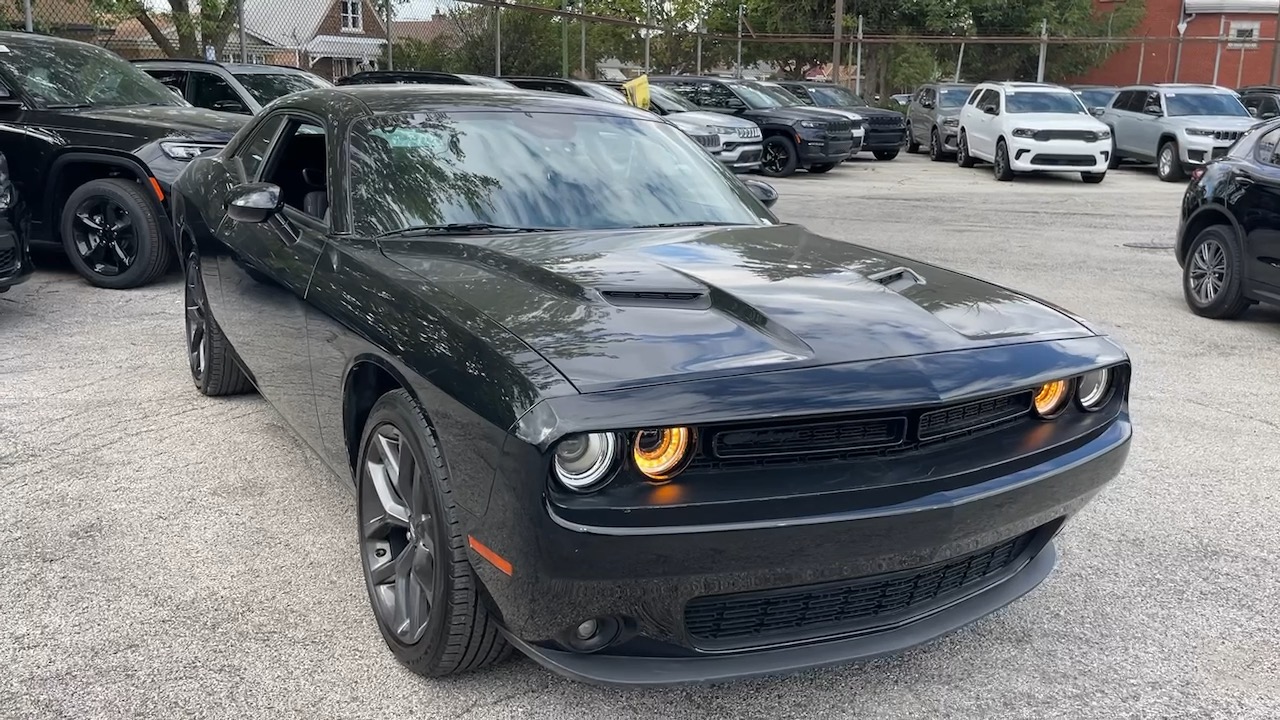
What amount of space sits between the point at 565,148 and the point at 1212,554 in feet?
8.81

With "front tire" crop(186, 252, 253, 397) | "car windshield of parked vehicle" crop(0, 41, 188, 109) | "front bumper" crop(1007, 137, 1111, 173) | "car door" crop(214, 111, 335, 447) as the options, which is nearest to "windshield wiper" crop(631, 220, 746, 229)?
"car door" crop(214, 111, 335, 447)

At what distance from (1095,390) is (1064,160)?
55.5 ft

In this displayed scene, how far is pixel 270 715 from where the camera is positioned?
2.82 metres

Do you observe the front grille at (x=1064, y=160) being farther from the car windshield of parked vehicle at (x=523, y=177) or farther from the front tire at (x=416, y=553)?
the front tire at (x=416, y=553)

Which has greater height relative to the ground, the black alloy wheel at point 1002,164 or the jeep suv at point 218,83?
the jeep suv at point 218,83

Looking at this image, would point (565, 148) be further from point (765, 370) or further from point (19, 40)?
point (19, 40)

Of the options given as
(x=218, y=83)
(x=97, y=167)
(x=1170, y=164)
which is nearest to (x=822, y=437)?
(x=97, y=167)

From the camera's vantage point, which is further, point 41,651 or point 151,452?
point 151,452

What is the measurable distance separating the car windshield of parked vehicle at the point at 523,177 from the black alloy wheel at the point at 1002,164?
52.7 ft

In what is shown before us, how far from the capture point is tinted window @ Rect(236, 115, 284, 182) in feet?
15.5

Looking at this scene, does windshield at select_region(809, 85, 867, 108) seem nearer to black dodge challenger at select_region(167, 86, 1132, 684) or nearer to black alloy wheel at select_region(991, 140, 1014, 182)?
black alloy wheel at select_region(991, 140, 1014, 182)

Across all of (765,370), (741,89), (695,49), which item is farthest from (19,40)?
(695,49)

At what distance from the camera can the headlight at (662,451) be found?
8.13 feet

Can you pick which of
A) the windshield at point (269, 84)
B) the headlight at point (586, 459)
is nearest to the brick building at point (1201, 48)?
the windshield at point (269, 84)
